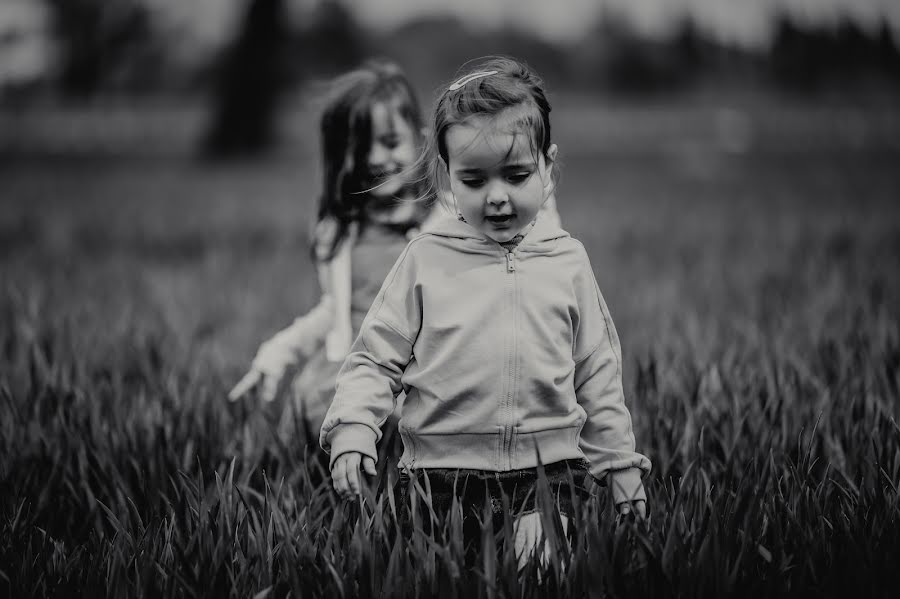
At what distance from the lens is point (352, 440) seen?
1.57 m

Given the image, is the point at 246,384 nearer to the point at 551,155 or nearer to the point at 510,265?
the point at 510,265

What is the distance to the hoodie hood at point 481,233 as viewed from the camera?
63.9 inches

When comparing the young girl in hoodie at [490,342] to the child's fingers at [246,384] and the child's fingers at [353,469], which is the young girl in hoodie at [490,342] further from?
the child's fingers at [246,384]

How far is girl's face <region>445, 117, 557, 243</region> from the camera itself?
151 centimetres

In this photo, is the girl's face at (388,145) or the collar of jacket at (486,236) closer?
the collar of jacket at (486,236)

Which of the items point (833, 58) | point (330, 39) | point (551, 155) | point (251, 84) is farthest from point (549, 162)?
point (330, 39)

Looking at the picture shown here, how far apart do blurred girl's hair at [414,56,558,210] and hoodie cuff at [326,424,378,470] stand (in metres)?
0.50

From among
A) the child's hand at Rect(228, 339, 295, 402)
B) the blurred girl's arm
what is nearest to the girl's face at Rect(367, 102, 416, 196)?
the blurred girl's arm

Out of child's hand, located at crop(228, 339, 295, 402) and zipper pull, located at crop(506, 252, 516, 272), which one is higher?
zipper pull, located at crop(506, 252, 516, 272)

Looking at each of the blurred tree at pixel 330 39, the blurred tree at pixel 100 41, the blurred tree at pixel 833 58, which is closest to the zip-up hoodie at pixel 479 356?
the blurred tree at pixel 833 58

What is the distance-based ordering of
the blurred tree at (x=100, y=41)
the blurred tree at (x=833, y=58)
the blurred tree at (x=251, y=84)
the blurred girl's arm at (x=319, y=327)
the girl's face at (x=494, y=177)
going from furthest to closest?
1. the blurred tree at (x=100, y=41)
2. the blurred tree at (x=251, y=84)
3. the blurred tree at (x=833, y=58)
4. the blurred girl's arm at (x=319, y=327)
5. the girl's face at (x=494, y=177)

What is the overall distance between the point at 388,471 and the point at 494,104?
2.63ft

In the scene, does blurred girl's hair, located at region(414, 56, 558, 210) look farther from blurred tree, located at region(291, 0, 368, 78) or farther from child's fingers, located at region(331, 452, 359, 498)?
blurred tree, located at region(291, 0, 368, 78)

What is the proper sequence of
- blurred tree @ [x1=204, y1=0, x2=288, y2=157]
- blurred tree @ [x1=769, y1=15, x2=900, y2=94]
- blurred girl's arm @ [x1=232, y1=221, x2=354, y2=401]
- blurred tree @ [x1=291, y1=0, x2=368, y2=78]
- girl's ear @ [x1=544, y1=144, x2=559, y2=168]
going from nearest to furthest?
1. girl's ear @ [x1=544, y1=144, x2=559, y2=168]
2. blurred girl's arm @ [x1=232, y1=221, x2=354, y2=401]
3. blurred tree @ [x1=769, y1=15, x2=900, y2=94]
4. blurred tree @ [x1=204, y1=0, x2=288, y2=157]
5. blurred tree @ [x1=291, y1=0, x2=368, y2=78]
